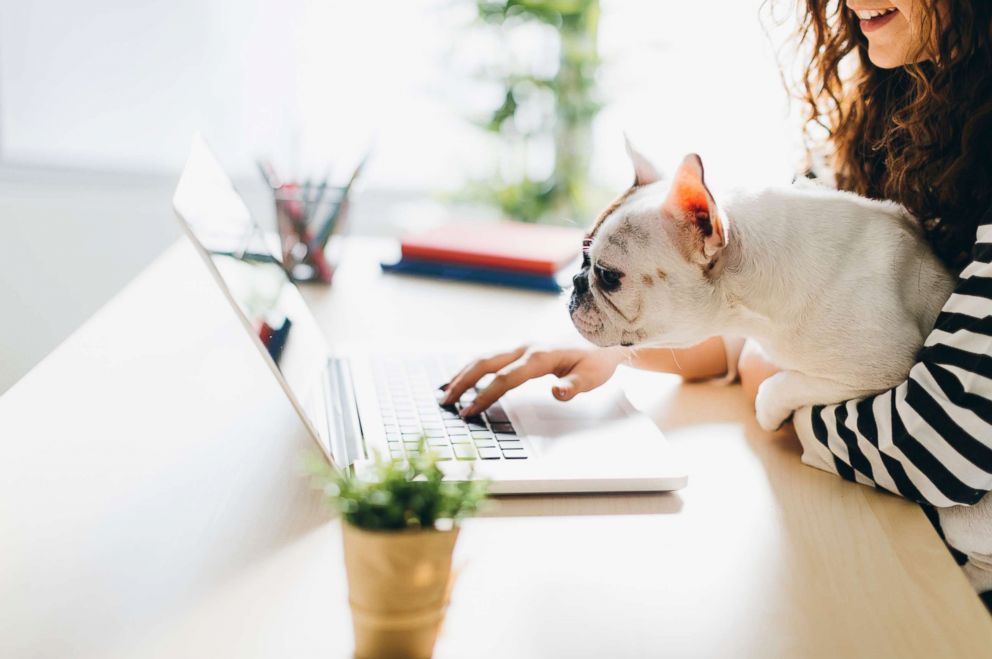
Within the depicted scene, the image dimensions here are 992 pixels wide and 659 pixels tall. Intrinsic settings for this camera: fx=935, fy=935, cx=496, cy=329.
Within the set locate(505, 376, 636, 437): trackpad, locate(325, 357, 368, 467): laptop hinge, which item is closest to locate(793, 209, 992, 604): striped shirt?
locate(505, 376, 636, 437): trackpad

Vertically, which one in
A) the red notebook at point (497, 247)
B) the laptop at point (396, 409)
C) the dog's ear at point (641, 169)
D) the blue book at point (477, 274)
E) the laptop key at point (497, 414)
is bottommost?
the blue book at point (477, 274)

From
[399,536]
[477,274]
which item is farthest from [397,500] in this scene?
[477,274]

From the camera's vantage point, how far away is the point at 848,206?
0.98 m

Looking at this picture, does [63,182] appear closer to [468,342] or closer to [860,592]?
[468,342]

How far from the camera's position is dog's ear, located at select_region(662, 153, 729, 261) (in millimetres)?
829

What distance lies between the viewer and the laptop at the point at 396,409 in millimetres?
854

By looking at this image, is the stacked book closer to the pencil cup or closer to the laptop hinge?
the pencil cup

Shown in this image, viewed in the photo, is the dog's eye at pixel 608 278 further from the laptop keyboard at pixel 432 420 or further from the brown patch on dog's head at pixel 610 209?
the laptop keyboard at pixel 432 420

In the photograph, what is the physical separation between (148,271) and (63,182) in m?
1.78

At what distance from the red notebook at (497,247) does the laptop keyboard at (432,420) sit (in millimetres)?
431

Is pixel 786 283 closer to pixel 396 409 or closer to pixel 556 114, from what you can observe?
pixel 396 409

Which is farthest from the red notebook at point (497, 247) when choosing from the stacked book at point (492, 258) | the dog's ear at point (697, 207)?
the dog's ear at point (697, 207)

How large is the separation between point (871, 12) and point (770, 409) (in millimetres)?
482

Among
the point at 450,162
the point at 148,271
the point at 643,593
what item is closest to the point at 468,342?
the point at 148,271
